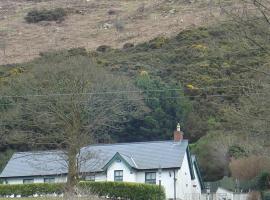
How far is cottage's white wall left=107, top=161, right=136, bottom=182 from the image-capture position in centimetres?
4716

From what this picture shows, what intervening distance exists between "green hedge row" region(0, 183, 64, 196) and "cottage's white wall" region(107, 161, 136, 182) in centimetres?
874

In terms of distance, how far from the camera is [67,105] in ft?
121

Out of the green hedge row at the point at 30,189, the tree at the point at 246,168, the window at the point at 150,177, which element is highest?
the tree at the point at 246,168

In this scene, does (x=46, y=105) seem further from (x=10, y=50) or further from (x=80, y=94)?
(x=10, y=50)

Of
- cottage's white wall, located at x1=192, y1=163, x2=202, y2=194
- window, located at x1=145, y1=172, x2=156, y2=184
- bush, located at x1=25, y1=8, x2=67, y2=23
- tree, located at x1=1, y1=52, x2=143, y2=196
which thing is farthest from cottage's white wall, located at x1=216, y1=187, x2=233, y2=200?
bush, located at x1=25, y1=8, x2=67, y2=23

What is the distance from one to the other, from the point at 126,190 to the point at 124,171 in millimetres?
10659

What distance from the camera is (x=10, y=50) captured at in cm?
10125

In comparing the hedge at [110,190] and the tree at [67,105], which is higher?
the tree at [67,105]

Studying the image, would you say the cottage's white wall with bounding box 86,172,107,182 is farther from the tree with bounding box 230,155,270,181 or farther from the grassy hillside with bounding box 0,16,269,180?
the tree with bounding box 230,155,270,181

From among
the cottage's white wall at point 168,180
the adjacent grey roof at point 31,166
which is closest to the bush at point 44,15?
the adjacent grey roof at point 31,166

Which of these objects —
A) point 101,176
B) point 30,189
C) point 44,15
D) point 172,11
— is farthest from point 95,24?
point 30,189

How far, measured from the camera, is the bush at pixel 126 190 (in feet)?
117

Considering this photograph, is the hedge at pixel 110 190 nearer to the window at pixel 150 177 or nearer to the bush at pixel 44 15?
the window at pixel 150 177

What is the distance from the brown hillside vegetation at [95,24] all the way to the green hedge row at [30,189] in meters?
55.2
